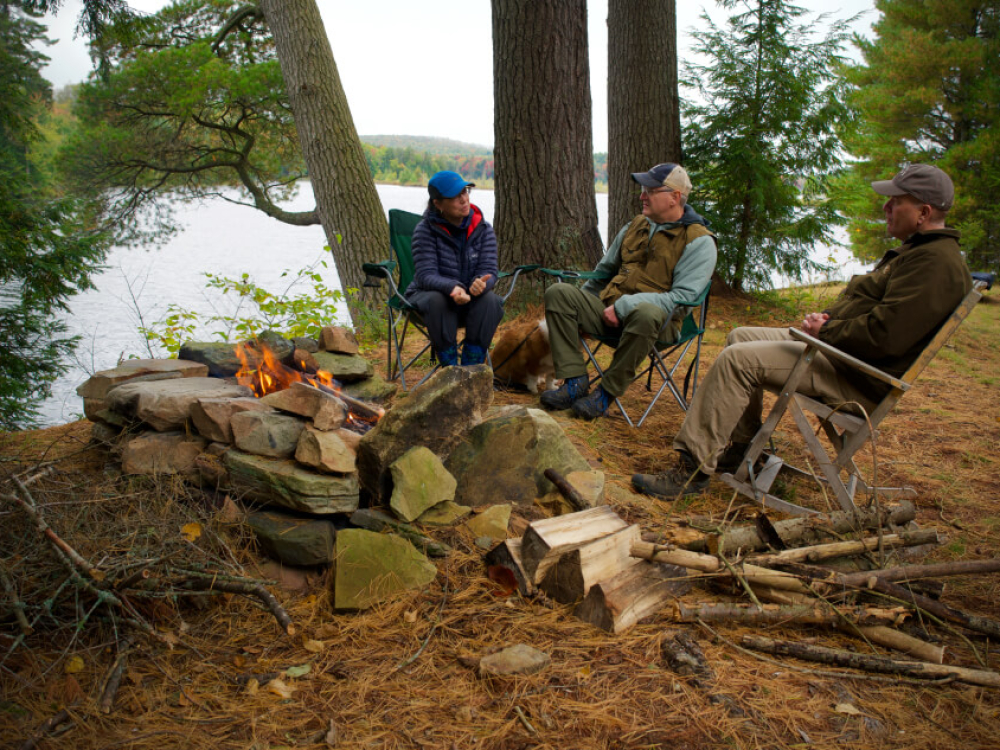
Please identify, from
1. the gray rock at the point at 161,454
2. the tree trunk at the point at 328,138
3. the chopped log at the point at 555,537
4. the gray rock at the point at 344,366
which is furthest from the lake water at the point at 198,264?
the chopped log at the point at 555,537

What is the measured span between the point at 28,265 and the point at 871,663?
477 cm

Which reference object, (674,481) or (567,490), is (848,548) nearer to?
(674,481)

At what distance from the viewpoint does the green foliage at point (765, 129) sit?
5.99m

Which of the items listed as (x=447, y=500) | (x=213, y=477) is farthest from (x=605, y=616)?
(x=213, y=477)

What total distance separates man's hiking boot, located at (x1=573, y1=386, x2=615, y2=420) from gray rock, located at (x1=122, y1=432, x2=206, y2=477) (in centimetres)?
189

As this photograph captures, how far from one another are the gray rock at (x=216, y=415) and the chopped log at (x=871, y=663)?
192cm

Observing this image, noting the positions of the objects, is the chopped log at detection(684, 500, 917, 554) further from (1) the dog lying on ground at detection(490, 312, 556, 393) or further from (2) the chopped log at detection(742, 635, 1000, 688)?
(1) the dog lying on ground at detection(490, 312, 556, 393)

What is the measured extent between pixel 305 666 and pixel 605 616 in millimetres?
868

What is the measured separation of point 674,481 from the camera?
2916 millimetres

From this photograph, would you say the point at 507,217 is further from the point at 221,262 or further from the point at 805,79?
the point at 221,262

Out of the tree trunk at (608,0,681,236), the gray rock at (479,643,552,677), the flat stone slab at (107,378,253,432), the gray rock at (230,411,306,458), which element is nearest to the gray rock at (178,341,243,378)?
the flat stone slab at (107,378,253,432)

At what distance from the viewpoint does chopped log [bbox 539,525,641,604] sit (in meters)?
2.01

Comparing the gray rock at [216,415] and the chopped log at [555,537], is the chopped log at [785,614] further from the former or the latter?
the gray rock at [216,415]

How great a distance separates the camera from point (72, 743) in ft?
4.89
